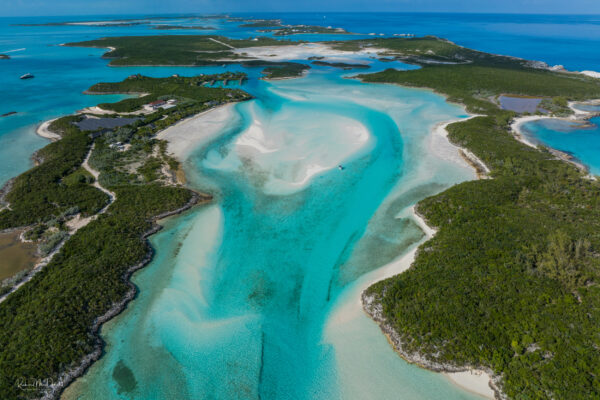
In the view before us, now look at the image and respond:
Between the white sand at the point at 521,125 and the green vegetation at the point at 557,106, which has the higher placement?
the green vegetation at the point at 557,106

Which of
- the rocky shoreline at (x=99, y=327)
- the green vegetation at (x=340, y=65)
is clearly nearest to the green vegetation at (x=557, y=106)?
the green vegetation at (x=340, y=65)

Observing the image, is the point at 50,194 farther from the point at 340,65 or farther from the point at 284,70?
the point at 340,65

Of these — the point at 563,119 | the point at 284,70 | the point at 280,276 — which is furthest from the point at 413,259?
the point at 284,70

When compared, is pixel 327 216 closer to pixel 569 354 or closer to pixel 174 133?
pixel 569 354

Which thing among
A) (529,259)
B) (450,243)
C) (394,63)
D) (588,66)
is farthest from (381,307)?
(588,66)

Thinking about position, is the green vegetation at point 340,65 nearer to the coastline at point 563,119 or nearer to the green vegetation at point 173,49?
the green vegetation at point 173,49

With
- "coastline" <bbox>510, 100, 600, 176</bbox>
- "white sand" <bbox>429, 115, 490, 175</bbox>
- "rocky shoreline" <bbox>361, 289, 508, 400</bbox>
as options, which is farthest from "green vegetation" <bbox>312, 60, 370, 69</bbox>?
"rocky shoreline" <bbox>361, 289, 508, 400</bbox>
